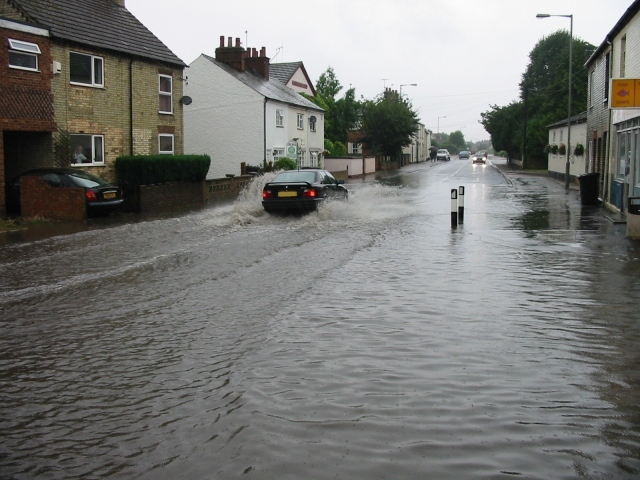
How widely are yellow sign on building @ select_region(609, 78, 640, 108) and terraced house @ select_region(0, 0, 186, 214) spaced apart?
15567 mm

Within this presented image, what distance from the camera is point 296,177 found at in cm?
2122

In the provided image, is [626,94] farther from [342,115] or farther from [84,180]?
[342,115]

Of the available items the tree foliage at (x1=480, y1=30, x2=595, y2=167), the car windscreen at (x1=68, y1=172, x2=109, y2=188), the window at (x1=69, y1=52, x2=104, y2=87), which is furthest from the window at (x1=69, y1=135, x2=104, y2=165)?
the tree foliage at (x1=480, y1=30, x2=595, y2=167)

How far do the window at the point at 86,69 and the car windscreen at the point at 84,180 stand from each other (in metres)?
4.90

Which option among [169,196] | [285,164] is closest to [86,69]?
[169,196]

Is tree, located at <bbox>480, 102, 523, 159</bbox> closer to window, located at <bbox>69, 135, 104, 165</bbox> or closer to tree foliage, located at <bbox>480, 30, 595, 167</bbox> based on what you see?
tree foliage, located at <bbox>480, 30, 595, 167</bbox>

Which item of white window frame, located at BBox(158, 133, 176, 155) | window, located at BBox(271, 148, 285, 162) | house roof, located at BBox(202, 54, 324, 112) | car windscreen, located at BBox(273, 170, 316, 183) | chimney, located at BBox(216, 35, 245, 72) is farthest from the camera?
chimney, located at BBox(216, 35, 245, 72)

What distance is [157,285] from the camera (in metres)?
10.6

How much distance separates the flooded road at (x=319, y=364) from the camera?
4652mm

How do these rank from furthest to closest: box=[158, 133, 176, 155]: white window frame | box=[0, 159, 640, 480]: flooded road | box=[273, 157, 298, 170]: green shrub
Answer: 1. box=[273, 157, 298, 170]: green shrub
2. box=[158, 133, 176, 155]: white window frame
3. box=[0, 159, 640, 480]: flooded road

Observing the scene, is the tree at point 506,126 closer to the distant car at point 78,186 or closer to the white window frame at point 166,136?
the white window frame at point 166,136

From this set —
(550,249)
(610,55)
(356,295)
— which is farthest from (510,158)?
(356,295)

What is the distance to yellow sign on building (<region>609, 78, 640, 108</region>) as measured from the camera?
1667 cm

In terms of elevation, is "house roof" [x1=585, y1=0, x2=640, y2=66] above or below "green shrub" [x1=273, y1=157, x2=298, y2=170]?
above
